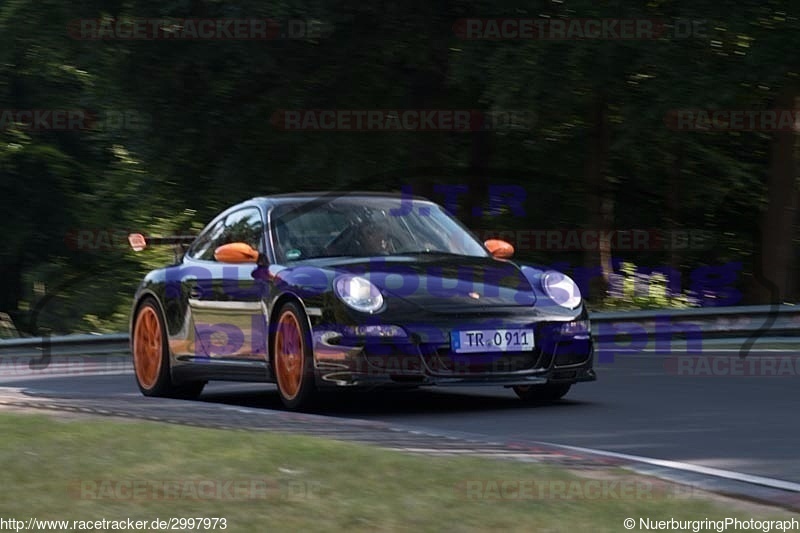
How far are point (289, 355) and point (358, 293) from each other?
0.71 meters

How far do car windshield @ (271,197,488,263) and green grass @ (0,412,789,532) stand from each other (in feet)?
10.7

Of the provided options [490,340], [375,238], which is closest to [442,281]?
[490,340]

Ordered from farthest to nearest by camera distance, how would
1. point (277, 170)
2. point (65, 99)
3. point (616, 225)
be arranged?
point (65, 99)
point (616, 225)
point (277, 170)

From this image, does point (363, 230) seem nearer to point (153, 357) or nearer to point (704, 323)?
point (153, 357)

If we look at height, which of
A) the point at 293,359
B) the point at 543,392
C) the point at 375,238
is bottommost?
the point at 543,392

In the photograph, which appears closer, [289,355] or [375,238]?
[289,355]

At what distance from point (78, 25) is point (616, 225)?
1065 centimetres

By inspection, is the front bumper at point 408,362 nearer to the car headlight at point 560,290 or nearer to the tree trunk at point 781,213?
the car headlight at point 560,290

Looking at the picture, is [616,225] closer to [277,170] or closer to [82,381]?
[277,170]

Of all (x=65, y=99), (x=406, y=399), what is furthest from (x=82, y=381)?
(x=65, y=99)

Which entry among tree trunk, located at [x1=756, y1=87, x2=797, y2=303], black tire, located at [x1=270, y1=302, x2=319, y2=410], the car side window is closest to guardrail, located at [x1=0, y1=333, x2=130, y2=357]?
the car side window

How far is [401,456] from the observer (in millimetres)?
7281

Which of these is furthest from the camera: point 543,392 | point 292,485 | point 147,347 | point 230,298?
point 147,347

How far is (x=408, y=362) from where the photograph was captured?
10.2 m
